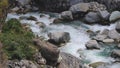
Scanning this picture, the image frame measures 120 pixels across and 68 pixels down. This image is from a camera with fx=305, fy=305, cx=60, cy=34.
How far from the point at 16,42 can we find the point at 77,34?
10.1m

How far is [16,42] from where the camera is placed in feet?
Answer: 40.9

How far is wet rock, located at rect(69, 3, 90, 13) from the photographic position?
24798mm

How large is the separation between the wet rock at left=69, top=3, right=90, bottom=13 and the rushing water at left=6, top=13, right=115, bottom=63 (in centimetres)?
106

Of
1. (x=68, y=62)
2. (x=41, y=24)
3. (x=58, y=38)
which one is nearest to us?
(x=68, y=62)

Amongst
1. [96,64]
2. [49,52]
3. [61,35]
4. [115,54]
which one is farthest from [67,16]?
[49,52]

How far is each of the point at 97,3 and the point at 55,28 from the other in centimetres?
493

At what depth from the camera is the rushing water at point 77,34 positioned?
18469mm

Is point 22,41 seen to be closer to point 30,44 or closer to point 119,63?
point 30,44

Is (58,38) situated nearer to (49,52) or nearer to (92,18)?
(92,18)

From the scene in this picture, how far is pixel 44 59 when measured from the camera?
42.5 ft

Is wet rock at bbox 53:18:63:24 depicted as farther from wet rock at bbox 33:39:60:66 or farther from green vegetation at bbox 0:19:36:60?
wet rock at bbox 33:39:60:66

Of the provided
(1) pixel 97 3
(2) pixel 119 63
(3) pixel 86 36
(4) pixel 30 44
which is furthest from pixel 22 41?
(1) pixel 97 3

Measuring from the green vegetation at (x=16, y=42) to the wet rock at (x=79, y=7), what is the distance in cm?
1135

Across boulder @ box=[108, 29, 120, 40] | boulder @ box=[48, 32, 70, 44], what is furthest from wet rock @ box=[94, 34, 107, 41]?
boulder @ box=[48, 32, 70, 44]
